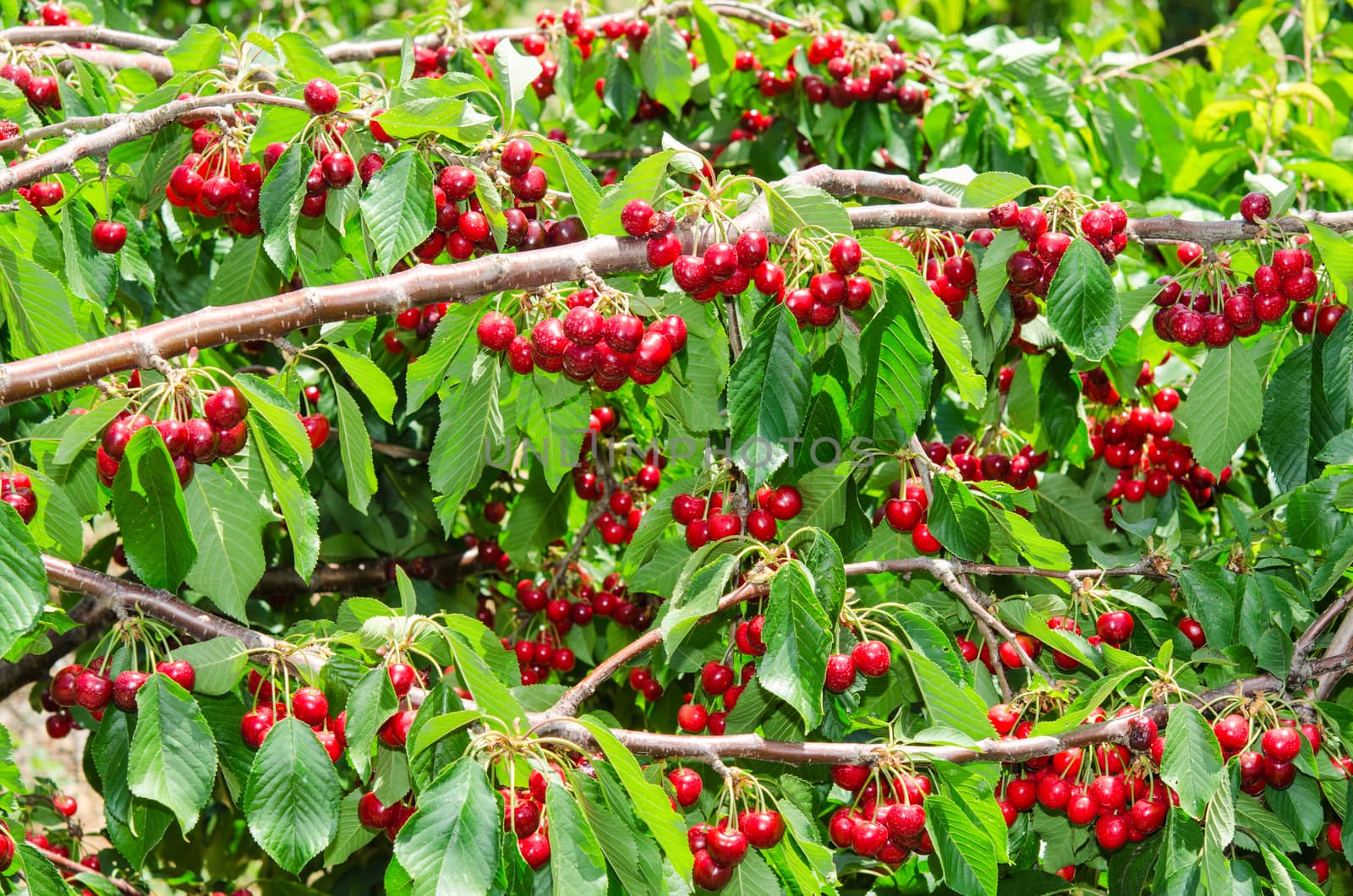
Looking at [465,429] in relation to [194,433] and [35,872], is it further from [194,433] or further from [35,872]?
[35,872]

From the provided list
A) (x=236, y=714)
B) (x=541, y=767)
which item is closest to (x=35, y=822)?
(x=236, y=714)

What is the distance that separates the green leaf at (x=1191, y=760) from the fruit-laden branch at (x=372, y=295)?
0.88 metres

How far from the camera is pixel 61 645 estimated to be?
3104mm

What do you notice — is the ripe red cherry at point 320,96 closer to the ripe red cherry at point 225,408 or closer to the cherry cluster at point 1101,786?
the ripe red cherry at point 225,408

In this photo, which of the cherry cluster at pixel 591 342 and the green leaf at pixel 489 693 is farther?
the cherry cluster at pixel 591 342

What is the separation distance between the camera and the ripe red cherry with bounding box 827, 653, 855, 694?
76.9 inches

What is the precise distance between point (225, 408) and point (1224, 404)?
179 centimetres

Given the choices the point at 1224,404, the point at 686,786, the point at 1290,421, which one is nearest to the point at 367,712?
the point at 686,786

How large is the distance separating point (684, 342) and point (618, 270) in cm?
15

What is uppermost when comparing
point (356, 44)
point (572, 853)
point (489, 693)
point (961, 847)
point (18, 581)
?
point (356, 44)

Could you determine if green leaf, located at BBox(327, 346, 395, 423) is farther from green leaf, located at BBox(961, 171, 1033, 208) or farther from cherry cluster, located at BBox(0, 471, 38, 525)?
green leaf, located at BBox(961, 171, 1033, 208)

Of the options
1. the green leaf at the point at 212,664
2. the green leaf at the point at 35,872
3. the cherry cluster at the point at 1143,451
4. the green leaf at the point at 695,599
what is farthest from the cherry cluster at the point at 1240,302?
the green leaf at the point at 35,872

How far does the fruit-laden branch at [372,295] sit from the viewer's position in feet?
5.46

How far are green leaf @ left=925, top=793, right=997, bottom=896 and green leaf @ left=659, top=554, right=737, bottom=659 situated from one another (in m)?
0.45
